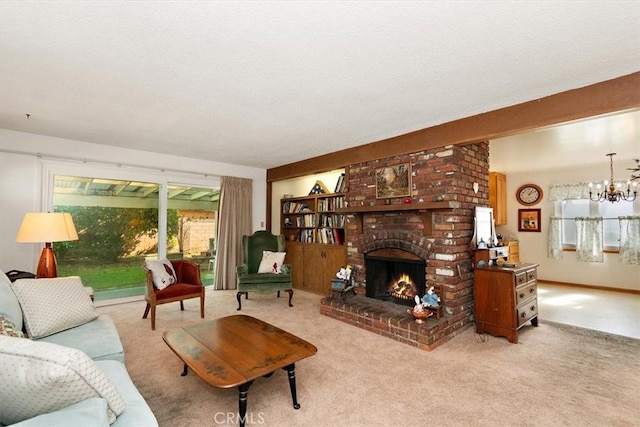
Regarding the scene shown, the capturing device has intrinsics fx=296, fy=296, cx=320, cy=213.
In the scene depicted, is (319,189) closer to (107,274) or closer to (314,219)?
(314,219)

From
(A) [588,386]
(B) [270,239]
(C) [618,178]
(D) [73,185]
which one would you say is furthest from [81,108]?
(C) [618,178]

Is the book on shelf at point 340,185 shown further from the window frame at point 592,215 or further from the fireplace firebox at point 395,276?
the window frame at point 592,215

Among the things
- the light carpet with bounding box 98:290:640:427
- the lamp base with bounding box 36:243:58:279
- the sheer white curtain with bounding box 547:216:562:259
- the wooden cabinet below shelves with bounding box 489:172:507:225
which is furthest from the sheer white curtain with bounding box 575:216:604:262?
the lamp base with bounding box 36:243:58:279

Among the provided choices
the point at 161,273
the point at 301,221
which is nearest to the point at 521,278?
the point at 301,221

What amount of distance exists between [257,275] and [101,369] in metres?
2.87

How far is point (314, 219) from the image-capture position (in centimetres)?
535

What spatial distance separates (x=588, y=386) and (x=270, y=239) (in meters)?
4.10

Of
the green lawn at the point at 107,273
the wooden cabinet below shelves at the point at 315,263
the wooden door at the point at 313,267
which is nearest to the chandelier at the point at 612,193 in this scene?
the wooden cabinet below shelves at the point at 315,263

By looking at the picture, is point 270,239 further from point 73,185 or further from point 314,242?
point 73,185

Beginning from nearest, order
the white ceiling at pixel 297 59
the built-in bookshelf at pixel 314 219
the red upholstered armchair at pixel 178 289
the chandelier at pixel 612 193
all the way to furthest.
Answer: the white ceiling at pixel 297 59 → the red upholstered armchair at pixel 178 289 → the chandelier at pixel 612 193 → the built-in bookshelf at pixel 314 219

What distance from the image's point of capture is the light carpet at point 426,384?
5.96 ft

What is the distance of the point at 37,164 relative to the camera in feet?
12.4

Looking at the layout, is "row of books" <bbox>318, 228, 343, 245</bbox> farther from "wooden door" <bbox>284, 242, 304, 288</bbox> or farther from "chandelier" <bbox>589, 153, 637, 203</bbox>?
"chandelier" <bbox>589, 153, 637, 203</bbox>

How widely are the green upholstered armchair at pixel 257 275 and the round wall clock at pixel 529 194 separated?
5220mm
